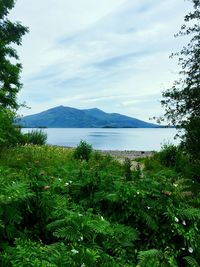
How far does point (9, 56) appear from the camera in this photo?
22.6m

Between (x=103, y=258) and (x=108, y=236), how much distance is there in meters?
0.74

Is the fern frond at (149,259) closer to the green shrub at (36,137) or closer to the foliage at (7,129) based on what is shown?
the foliage at (7,129)

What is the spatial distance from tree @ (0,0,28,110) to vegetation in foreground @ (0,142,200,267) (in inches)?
569

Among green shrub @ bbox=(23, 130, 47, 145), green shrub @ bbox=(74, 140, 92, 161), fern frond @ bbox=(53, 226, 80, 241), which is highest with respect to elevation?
green shrub @ bbox=(23, 130, 47, 145)

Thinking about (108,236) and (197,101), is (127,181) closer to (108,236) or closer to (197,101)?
(108,236)

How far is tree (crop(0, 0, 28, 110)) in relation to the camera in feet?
69.1

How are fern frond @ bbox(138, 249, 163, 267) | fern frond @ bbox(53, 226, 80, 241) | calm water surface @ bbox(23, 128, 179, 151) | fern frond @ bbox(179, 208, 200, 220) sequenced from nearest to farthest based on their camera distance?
fern frond @ bbox(138, 249, 163, 267), fern frond @ bbox(53, 226, 80, 241), fern frond @ bbox(179, 208, 200, 220), calm water surface @ bbox(23, 128, 179, 151)

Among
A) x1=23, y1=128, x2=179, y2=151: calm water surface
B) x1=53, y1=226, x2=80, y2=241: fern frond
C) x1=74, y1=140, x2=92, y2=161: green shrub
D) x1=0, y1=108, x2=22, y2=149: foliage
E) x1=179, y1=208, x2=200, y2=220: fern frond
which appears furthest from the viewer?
x1=23, y1=128, x2=179, y2=151: calm water surface

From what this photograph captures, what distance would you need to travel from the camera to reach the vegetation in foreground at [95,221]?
12.7 feet

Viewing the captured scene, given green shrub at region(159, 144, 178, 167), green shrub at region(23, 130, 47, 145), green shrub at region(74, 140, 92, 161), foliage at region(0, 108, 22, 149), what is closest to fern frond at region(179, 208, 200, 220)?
foliage at region(0, 108, 22, 149)

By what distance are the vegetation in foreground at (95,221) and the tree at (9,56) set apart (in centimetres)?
1446

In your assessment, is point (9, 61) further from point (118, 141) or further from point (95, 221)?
point (118, 141)

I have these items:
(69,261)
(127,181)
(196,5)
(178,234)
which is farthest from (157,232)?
(196,5)

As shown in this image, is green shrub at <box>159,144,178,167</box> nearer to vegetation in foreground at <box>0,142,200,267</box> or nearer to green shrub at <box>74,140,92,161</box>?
green shrub at <box>74,140,92,161</box>
